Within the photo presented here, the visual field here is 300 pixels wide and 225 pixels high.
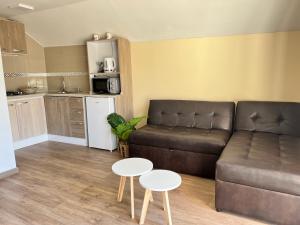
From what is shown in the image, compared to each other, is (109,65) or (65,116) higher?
(109,65)

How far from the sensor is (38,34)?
458 centimetres

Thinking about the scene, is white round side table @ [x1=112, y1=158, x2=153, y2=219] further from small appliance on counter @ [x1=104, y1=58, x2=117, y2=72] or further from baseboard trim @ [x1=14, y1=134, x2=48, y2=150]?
baseboard trim @ [x1=14, y1=134, x2=48, y2=150]

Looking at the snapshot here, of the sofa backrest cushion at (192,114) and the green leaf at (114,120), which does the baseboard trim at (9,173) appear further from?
the sofa backrest cushion at (192,114)

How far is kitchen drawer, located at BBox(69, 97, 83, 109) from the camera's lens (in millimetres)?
3987

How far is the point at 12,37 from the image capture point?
408cm

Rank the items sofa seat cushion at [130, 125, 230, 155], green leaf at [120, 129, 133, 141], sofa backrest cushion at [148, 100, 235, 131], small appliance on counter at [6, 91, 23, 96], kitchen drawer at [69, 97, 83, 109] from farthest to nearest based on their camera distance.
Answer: small appliance on counter at [6, 91, 23, 96] → kitchen drawer at [69, 97, 83, 109] → green leaf at [120, 129, 133, 141] → sofa backrest cushion at [148, 100, 235, 131] → sofa seat cushion at [130, 125, 230, 155]

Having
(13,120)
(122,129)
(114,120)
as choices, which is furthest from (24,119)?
(122,129)

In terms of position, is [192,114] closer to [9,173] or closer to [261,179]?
[261,179]

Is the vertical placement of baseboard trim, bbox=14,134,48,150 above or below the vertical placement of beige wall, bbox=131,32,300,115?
below

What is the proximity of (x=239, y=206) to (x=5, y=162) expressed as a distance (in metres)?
2.87

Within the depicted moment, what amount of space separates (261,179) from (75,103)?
3148 mm

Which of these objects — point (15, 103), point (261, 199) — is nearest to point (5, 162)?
point (15, 103)

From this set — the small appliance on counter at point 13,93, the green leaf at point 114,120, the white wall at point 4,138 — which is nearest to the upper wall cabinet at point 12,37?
the small appliance on counter at point 13,93

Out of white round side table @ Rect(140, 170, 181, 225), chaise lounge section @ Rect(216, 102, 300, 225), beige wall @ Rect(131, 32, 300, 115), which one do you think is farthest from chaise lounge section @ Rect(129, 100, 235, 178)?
white round side table @ Rect(140, 170, 181, 225)
